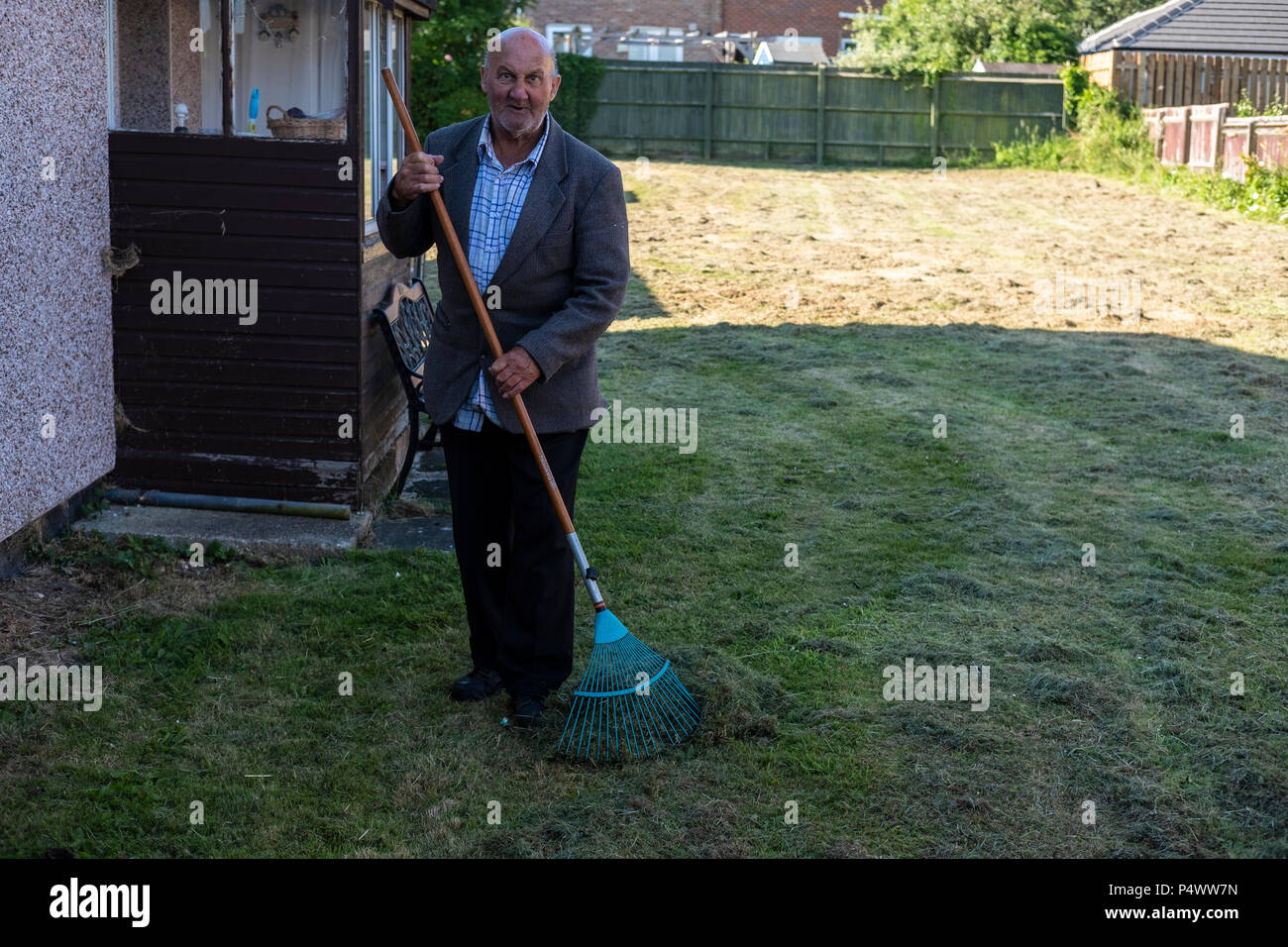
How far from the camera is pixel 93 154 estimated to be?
5.39m

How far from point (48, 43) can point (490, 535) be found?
2.61m

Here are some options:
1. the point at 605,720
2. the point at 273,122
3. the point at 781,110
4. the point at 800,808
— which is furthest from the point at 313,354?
the point at 781,110

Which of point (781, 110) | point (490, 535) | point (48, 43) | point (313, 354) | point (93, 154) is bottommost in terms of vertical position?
point (490, 535)

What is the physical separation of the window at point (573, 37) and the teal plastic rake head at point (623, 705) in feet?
83.4

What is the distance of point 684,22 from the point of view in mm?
35094

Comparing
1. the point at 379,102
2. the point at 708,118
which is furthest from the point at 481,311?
the point at 708,118

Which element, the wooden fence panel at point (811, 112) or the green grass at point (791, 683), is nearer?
the green grass at point (791, 683)

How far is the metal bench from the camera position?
244 inches

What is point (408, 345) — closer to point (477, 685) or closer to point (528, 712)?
point (477, 685)

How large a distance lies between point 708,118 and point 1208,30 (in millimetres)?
10780

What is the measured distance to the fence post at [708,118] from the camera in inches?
1048

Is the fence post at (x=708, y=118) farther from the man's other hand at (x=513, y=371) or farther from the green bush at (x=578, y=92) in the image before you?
the man's other hand at (x=513, y=371)

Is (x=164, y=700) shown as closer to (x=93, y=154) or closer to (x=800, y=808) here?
(x=800, y=808)

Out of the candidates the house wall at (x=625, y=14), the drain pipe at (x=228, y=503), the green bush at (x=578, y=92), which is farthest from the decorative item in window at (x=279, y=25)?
the house wall at (x=625, y=14)
